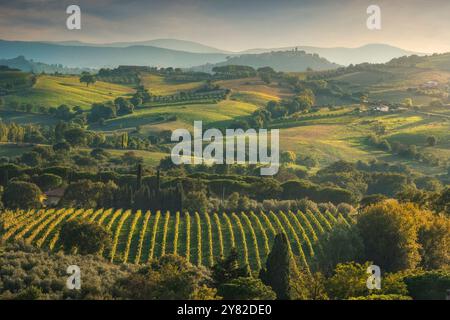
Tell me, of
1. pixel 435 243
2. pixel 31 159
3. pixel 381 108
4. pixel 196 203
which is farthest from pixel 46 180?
pixel 381 108

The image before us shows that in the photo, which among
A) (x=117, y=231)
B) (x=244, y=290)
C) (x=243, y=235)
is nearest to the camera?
(x=244, y=290)

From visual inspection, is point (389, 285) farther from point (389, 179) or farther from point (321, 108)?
point (321, 108)

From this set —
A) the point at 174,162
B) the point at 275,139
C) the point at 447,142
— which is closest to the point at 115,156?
the point at 174,162

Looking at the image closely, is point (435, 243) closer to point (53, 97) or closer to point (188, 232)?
point (188, 232)

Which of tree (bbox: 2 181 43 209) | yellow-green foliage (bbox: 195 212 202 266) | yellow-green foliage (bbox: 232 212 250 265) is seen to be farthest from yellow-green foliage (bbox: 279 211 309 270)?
tree (bbox: 2 181 43 209)

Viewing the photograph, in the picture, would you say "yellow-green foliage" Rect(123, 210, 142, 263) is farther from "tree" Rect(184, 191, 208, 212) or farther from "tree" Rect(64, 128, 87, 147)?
"tree" Rect(64, 128, 87, 147)
